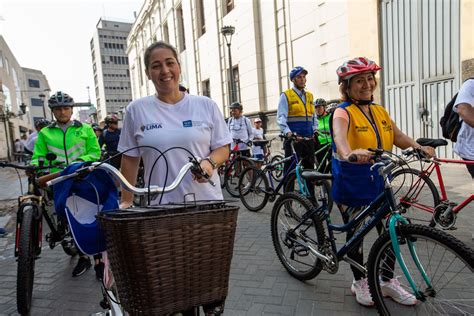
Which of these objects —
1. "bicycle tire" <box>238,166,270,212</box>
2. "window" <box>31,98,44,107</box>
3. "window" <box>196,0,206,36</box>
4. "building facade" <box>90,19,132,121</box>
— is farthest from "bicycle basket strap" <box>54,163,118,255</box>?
"building facade" <box>90,19,132,121</box>

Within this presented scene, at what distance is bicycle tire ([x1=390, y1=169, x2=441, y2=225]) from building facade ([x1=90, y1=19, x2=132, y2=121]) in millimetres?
96625

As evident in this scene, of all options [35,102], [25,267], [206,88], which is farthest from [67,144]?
[35,102]

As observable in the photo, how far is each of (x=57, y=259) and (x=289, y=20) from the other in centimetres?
1094

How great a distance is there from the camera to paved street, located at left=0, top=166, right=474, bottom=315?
297 centimetres

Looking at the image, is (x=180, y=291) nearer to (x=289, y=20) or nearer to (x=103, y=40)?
(x=289, y=20)

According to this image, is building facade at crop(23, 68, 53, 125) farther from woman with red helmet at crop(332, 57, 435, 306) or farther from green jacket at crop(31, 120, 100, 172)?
woman with red helmet at crop(332, 57, 435, 306)

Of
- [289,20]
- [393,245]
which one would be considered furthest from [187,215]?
[289,20]

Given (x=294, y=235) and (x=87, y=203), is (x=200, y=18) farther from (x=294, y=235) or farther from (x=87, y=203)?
(x=87, y=203)

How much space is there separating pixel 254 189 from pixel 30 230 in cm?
A: 363

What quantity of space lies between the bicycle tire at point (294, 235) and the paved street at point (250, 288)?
124 mm

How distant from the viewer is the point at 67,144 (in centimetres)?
396

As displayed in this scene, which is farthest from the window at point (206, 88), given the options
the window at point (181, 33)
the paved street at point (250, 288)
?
the paved street at point (250, 288)

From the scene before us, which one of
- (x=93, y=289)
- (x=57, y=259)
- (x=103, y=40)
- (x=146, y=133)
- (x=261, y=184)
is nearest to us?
(x=146, y=133)

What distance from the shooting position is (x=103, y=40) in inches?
3784
